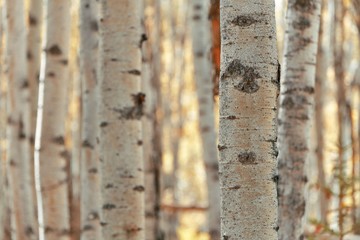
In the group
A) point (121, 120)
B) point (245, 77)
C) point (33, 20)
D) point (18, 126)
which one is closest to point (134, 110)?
point (121, 120)

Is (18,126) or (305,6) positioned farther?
(18,126)

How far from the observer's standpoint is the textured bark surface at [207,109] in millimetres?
6070

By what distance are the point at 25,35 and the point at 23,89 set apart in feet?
1.15

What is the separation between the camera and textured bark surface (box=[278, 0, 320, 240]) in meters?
3.93

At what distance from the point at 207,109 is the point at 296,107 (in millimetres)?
2494

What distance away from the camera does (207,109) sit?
20.9 feet

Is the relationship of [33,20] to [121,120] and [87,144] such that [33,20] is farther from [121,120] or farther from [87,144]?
[121,120]

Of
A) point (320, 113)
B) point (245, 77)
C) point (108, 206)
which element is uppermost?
point (320, 113)

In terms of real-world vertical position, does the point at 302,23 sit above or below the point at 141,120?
above

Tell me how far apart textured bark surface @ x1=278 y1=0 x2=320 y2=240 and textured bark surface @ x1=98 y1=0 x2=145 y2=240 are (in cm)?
92

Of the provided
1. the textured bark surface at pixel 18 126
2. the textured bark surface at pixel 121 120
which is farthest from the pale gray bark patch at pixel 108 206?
the textured bark surface at pixel 18 126

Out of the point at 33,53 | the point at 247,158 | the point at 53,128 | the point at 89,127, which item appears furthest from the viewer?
the point at 33,53

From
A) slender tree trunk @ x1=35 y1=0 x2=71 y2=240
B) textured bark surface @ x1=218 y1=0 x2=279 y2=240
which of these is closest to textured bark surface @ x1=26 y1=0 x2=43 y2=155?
slender tree trunk @ x1=35 y1=0 x2=71 y2=240

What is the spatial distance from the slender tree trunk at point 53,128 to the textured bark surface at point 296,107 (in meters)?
1.17
